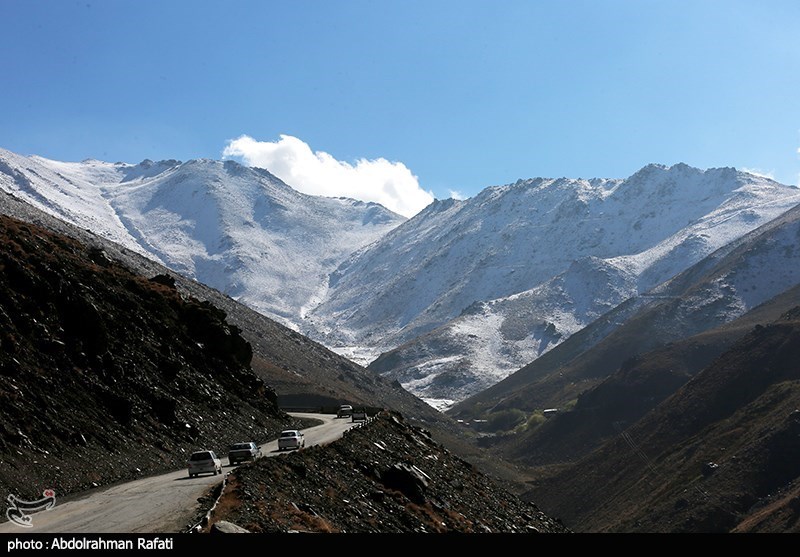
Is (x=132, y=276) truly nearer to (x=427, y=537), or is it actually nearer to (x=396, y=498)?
(x=396, y=498)

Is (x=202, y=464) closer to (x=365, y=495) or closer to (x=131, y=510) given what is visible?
(x=365, y=495)

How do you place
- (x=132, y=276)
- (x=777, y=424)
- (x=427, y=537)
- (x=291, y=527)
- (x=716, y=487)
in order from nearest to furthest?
(x=427, y=537) → (x=291, y=527) → (x=132, y=276) → (x=716, y=487) → (x=777, y=424)

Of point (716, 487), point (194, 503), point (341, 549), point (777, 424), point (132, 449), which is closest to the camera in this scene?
point (341, 549)

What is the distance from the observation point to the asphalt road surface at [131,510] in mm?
27938

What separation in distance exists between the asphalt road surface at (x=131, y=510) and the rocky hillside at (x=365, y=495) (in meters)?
1.55

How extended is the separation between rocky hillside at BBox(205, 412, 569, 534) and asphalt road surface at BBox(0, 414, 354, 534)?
1545mm

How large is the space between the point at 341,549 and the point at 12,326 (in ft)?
108

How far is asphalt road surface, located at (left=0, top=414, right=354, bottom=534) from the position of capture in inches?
1100

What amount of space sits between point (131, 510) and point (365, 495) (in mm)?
11837

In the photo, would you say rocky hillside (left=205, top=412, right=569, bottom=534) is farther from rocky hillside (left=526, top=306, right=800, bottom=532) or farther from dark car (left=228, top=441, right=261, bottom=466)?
rocky hillside (left=526, top=306, right=800, bottom=532)

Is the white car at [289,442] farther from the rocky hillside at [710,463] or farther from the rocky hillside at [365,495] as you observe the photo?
the rocky hillside at [710,463]

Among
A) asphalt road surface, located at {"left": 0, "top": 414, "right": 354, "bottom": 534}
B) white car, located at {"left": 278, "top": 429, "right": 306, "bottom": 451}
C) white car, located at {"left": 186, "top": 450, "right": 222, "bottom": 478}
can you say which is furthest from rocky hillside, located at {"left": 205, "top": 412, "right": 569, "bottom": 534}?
A: white car, located at {"left": 278, "top": 429, "right": 306, "bottom": 451}

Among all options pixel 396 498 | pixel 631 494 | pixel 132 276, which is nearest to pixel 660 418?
pixel 631 494

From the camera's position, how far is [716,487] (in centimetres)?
13712
